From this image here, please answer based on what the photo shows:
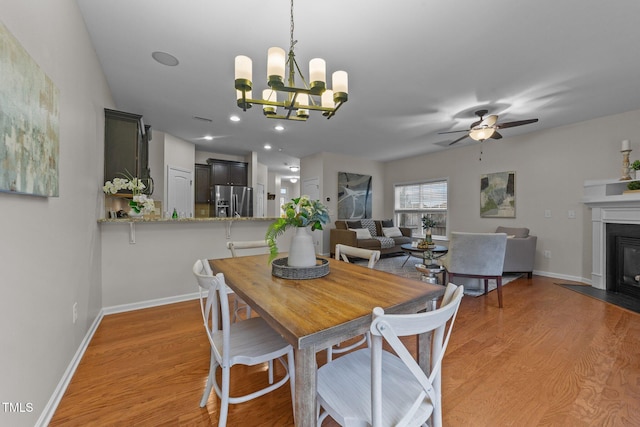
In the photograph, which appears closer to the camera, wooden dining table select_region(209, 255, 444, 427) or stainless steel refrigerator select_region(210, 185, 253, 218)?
wooden dining table select_region(209, 255, 444, 427)

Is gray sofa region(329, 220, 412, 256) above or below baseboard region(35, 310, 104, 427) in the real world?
above

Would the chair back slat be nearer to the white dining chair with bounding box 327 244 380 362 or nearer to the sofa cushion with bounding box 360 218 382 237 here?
the white dining chair with bounding box 327 244 380 362

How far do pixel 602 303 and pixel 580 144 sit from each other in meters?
2.50

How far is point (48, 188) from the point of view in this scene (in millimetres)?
1286

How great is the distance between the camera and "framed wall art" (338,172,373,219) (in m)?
6.54

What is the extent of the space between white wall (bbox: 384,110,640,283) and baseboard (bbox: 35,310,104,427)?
20.1ft

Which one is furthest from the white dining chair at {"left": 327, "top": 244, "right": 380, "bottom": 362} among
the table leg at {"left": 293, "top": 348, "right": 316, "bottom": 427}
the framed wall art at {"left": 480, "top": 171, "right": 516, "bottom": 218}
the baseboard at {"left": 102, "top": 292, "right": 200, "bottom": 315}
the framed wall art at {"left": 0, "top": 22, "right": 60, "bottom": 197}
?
the framed wall art at {"left": 480, "top": 171, "right": 516, "bottom": 218}

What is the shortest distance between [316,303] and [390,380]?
0.42 m

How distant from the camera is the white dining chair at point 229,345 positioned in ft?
3.83

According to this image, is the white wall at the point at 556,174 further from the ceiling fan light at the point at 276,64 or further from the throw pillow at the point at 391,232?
the ceiling fan light at the point at 276,64

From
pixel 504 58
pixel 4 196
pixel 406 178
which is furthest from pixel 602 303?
pixel 4 196

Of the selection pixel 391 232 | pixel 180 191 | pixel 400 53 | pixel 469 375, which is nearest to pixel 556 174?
pixel 391 232

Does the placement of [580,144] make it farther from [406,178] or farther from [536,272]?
[406,178]

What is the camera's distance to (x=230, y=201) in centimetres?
600
